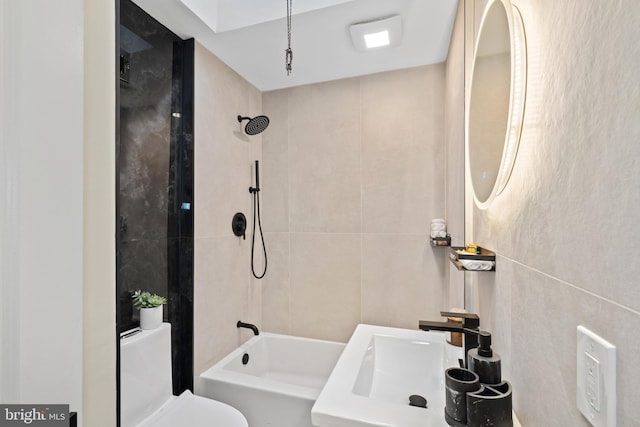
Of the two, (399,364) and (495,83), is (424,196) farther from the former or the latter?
(495,83)

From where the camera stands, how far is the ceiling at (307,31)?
151cm

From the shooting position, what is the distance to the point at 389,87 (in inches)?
85.3

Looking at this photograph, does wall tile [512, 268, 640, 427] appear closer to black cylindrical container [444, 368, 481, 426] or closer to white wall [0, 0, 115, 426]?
black cylindrical container [444, 368, 481, 426]

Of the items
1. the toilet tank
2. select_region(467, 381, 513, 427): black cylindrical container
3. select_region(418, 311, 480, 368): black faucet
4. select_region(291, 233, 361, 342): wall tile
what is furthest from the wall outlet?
select_region(291, 233, 361, 342): wall tile

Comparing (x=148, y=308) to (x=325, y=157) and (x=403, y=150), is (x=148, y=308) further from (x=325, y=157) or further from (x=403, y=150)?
(x=403, y=150)

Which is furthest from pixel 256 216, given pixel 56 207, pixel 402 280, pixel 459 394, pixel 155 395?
pixel 56 207

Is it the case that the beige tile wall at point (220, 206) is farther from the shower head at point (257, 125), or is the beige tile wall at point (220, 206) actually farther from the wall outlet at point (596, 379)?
the wall outlet at point (596, 379)

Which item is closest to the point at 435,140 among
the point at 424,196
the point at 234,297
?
the point at 424,196

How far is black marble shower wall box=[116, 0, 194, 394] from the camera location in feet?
4.68

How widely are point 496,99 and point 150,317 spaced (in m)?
1.67

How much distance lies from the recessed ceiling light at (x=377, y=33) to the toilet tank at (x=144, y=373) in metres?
1.84

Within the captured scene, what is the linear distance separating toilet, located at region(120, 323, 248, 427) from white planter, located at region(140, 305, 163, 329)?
0.03 metres

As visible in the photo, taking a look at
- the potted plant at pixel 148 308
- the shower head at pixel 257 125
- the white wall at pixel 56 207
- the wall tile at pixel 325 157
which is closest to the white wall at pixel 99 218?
the white wall at pixel 56 207

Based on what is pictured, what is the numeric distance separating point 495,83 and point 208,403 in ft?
6.00
